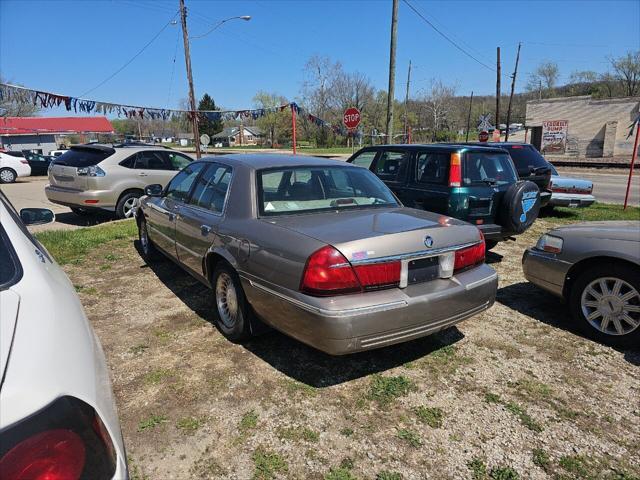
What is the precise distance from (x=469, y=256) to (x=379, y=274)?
0.96 meters

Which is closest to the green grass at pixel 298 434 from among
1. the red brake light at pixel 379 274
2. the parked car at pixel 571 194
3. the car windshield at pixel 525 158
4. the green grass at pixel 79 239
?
the red brake light at pixel 379 274

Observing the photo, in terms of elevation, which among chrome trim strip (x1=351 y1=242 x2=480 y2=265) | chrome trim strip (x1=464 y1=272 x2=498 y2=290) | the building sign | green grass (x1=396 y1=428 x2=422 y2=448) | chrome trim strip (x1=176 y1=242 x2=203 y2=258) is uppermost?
the building sign

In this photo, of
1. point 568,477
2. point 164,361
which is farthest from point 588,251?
point 164,361

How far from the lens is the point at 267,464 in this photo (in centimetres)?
239

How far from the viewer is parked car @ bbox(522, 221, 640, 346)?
368 cm

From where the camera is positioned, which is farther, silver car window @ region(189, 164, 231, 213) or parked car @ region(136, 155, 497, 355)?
silver car window @ region(189, 164, 231, 213)

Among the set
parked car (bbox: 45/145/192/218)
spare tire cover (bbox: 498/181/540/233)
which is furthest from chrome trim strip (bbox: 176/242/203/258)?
parked car (bbox: 45/145/192/218)

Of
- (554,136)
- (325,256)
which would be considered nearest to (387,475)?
(325,256)

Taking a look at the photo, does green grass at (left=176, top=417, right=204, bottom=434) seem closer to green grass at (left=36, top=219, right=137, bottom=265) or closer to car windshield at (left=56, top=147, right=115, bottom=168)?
green grass at (left=36, top=219, right=137, bottom=265)

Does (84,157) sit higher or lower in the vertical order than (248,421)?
higher

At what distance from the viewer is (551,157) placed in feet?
112

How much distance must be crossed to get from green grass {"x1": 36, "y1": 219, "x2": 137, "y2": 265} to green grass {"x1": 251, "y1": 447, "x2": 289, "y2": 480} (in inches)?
195

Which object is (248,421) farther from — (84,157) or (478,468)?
(84,157)

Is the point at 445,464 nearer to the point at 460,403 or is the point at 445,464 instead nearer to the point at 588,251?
the point at 460,403
